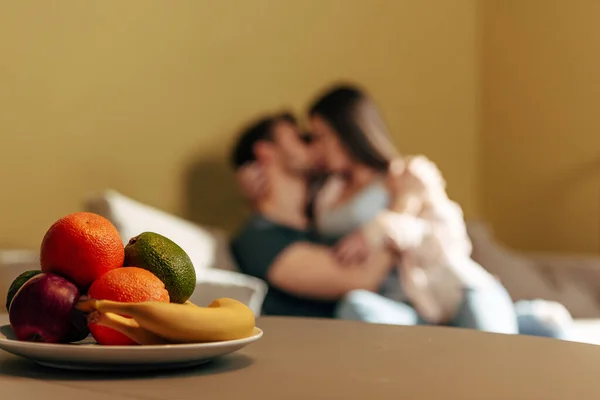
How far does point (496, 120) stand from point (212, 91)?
195cm

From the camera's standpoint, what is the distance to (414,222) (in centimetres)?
271

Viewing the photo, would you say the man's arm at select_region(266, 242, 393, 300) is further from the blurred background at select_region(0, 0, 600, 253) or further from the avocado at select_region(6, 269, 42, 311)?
the avocado at select_region(6, 269, 42, 311)

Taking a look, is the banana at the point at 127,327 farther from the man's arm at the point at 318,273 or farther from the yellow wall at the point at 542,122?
the yellow wall at the point at 542,122

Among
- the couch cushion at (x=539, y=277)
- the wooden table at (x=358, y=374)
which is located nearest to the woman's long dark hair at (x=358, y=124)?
the couch cushion at (x=539, y=277)

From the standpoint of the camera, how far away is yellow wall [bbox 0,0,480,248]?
260 cm

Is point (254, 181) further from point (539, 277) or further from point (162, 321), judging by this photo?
point (162, 321)

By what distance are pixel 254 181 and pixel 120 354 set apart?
213 centimetres

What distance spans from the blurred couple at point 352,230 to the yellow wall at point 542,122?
1535 mm

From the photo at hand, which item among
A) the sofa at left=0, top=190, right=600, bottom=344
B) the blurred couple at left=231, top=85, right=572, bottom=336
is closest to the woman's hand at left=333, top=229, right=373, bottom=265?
the blurred couple at left=231, top=85, right=572, bottom=336

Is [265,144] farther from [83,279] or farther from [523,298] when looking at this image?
[83,279]

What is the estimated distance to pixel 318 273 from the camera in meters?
2.64

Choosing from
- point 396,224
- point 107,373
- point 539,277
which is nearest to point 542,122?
point 539,277

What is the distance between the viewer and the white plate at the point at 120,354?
0.93 metres

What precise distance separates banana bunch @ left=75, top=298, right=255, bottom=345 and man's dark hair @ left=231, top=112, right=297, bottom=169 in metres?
2.10
